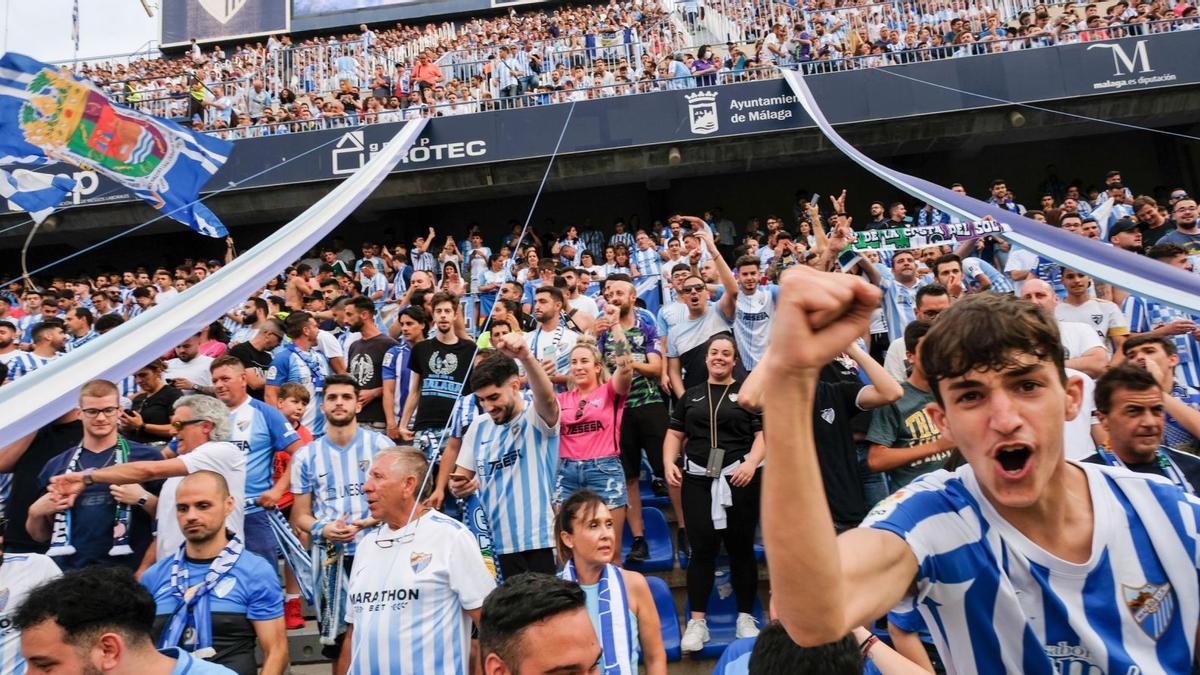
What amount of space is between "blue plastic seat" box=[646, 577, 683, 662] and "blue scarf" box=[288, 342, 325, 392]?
378 cm

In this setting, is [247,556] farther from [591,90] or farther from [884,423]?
[591,90]

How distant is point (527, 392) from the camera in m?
5.35

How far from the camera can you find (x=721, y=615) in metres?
5.02

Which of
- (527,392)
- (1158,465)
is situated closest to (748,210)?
(527,392)

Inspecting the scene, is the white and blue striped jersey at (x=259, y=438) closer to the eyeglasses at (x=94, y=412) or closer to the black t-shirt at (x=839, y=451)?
the eyeglasses at (x=94, y=412)

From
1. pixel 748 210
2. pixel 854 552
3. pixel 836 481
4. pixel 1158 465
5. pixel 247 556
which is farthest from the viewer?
pixel 748 210

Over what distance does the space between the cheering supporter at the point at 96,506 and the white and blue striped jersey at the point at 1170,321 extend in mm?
5900

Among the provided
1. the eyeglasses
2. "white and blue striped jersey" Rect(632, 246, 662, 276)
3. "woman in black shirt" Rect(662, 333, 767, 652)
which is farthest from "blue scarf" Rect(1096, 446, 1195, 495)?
"white and blue striped jersey" Rect(632, 246, 662, 276)

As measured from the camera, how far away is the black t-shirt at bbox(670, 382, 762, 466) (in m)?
4.84

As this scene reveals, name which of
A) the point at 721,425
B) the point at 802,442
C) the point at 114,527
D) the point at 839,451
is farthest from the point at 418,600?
the point at 802,442

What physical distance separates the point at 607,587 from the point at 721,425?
5.23 feet

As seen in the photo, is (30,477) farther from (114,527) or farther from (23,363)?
(23,363)

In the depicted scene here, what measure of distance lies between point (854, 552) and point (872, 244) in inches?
217

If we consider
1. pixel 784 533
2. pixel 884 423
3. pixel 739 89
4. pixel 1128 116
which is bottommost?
pixel 884 423
